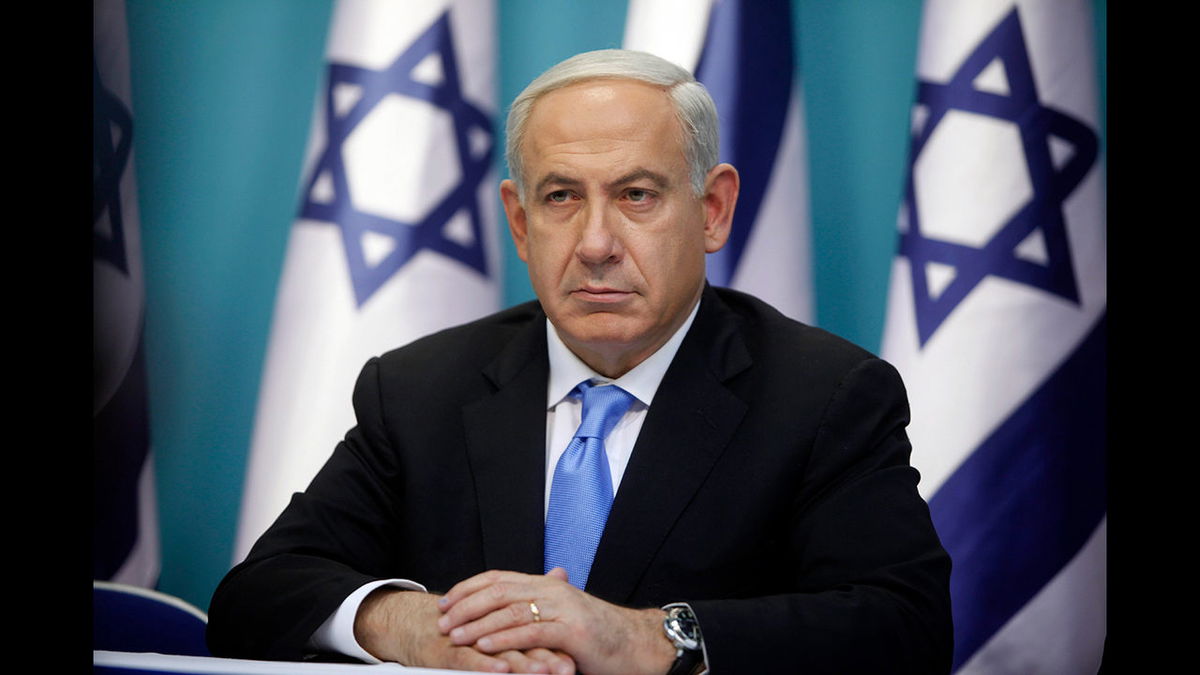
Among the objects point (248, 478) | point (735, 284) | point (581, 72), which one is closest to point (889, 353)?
point (735, 284)

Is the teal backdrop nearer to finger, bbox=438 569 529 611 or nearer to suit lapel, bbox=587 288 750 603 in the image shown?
suit lapel, bbox=587 288 750 603

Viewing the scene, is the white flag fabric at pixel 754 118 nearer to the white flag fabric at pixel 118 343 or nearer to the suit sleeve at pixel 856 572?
the suit sleeve at pixel 856 572

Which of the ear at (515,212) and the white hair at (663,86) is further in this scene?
the ear at (515,212)

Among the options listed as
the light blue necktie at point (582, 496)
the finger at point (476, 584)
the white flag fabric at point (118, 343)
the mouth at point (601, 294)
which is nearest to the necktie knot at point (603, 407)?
A: the light blue necktie at point (582, 496)

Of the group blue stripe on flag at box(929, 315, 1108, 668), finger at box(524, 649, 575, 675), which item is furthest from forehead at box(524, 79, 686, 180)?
blue stripe on flag at box(929, 315, 1108, 668)

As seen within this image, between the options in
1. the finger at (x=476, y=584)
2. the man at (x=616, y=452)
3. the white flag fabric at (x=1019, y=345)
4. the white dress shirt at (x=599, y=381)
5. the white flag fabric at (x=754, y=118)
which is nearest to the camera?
the finger at (x=476, y=584)

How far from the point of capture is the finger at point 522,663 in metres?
1.61

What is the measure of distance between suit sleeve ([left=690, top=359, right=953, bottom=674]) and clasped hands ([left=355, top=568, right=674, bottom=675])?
0.10 m

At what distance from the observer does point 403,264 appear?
284cm

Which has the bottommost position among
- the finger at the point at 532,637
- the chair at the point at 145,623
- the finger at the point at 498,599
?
the chair at the point at 145,623

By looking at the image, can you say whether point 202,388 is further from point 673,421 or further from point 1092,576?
point 1092,576

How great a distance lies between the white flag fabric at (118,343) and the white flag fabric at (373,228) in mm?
300

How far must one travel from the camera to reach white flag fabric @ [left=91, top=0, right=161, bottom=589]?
9.40 ft

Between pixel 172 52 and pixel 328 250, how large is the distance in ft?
2.36
